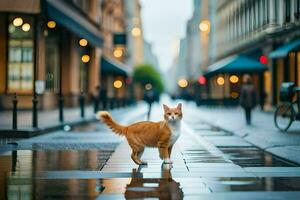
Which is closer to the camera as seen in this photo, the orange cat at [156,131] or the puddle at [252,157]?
the orange cat at [156,131]

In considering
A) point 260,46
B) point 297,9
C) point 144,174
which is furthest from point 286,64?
point 144,174

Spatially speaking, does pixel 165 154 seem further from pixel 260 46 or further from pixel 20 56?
pixel 260 46

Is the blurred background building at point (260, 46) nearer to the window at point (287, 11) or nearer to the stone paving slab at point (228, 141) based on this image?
the window at point (287, 11)

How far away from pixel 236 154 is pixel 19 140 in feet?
20.4

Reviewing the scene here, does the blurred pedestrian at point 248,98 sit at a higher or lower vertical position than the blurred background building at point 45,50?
lower

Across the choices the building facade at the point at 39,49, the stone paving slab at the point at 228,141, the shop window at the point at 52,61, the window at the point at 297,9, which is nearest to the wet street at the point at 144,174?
the stone paving slab at the point at 228,141

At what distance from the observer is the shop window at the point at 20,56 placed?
108 ft

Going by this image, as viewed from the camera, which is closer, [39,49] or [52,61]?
[39,49]

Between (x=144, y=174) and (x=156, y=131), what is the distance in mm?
859

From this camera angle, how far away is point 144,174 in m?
8.99

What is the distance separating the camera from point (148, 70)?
392 ft

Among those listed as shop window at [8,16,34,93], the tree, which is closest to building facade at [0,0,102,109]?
shop window at [8,16,34,93]

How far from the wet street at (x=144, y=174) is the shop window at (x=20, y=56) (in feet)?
64.6

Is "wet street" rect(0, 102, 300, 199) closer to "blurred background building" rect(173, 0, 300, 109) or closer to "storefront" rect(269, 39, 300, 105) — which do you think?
"storefront" rect(269, 39, 300, 105)
